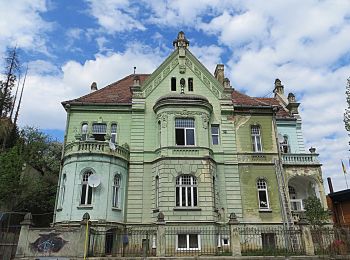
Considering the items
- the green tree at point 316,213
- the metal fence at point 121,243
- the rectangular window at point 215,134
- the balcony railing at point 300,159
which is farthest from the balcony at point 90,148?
the green tree at point 316,213

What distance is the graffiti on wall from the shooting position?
15133mm

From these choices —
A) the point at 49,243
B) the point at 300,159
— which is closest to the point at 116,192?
the point at 49,243

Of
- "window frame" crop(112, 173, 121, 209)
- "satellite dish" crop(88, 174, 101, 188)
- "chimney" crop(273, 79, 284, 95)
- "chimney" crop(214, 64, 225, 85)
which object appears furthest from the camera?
"chimney" crop(273, 79, 284, 95)

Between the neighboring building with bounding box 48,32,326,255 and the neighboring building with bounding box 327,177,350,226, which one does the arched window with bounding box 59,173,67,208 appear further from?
the neighboring building with bounding box 327,177,350,226

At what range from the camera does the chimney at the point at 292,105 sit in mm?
28797

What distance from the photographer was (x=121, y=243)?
17.9 metres

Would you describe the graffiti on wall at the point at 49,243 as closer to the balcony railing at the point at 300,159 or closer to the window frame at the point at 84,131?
the window frame at the point at 84,131

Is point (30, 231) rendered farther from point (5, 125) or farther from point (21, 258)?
point (5, 125)

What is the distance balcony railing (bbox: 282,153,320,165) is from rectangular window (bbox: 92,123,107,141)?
14604 millimetres

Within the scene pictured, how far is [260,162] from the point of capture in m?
23.9

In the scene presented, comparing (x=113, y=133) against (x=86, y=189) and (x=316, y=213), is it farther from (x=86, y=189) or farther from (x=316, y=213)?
(x=316, y=213)

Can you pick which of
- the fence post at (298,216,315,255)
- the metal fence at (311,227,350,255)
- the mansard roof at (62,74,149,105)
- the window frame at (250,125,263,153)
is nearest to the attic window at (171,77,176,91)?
the mansard roof at (62,74,149,105)

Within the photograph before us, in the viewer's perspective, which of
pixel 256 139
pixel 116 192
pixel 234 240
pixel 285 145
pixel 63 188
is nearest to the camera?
pixel 234 240

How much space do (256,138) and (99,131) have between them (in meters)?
12.9
